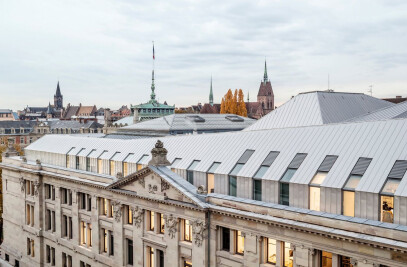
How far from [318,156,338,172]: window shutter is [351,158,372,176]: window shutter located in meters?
2.08

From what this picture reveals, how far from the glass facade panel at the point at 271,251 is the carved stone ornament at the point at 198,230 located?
6.72 meters

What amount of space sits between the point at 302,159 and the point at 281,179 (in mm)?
2475

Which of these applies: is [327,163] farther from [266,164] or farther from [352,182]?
[266,164]

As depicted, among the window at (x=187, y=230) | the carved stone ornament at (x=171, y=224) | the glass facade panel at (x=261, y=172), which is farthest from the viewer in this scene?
the carved stone ornament at (x=171, y=224)

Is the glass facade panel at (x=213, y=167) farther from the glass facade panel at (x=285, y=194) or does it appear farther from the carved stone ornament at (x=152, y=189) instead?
the glass facade panel at (x=285, y=194)

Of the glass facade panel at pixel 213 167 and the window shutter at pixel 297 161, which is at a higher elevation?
the window shutter at pixel 297 161

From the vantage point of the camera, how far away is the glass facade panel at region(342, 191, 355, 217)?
105ft

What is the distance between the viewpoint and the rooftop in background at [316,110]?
50781 millimetres

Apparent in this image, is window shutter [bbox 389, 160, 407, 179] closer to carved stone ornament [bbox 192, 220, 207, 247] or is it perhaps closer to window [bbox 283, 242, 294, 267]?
window [bbox 283, 242, 294, 267]

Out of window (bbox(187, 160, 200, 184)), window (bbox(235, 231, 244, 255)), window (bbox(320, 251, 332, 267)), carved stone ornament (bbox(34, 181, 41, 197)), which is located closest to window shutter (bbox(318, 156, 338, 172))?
window (bbox(320, 251, 332, 267))

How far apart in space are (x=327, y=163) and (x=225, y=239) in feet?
38.5

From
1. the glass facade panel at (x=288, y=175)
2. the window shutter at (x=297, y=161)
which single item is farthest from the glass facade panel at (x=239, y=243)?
the window shutter at (x=297, y=161)

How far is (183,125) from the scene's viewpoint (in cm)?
7344

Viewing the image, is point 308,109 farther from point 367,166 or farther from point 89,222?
point 89,222
